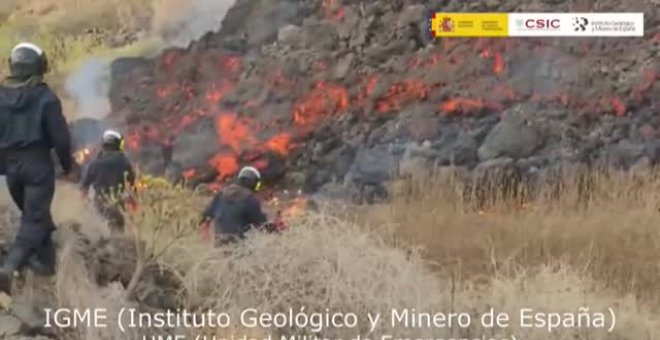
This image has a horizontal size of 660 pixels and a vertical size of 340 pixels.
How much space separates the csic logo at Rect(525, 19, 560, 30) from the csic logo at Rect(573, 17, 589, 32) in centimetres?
7

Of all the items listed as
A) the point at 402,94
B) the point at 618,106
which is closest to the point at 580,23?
the point at 618,106

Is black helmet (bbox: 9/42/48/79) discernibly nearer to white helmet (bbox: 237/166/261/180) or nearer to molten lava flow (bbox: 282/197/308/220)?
white helmet (bbox: 237/166/261/180)

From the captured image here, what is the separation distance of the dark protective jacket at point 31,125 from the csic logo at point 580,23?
7.12 feet

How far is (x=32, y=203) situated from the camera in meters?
6.27

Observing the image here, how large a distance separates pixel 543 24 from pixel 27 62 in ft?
7.08

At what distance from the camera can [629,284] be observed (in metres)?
6.34

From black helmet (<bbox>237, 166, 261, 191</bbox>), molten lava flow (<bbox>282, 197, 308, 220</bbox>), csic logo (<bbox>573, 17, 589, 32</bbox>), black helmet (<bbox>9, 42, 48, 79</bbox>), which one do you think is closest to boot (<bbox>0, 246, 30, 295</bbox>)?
black helmet (<bbox>9, 42, 48, 79</bbox>)

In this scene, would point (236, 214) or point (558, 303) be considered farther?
point (236, 214)

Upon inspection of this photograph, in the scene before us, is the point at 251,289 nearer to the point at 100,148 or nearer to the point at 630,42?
the point at 100,148

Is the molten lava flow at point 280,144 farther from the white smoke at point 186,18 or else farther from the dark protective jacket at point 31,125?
the dark protective jacket at point 31,125

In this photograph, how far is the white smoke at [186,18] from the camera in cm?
662

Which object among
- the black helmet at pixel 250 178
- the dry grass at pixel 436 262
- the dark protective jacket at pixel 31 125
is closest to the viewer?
the dark protective jacket at pixel 31 125

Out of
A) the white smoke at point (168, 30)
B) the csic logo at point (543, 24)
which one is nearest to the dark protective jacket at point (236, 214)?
the white smoke at point (168, 30)

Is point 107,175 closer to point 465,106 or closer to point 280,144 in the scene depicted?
point 280,144
